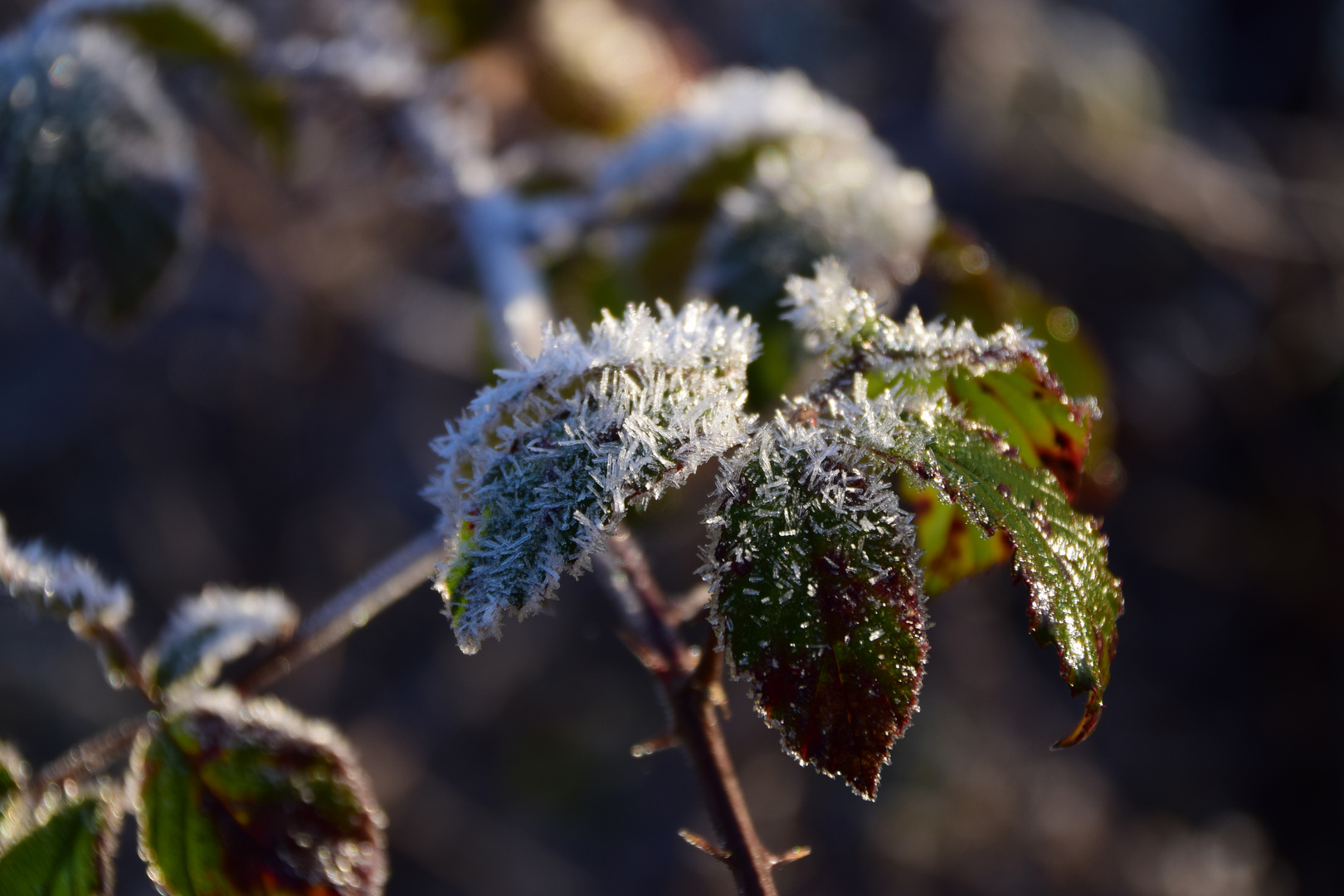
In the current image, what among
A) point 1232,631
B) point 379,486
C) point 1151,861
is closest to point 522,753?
point 379,486

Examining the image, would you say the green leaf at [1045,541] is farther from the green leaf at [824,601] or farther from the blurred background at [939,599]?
the blurred background at [939,599]

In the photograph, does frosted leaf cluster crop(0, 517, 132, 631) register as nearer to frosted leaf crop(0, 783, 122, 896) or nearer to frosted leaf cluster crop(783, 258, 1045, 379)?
frosted leaf crop(0, 783, 122, 896)

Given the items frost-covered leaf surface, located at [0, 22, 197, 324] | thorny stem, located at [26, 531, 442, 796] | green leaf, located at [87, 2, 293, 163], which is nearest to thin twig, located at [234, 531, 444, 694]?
thorny stem, located at [26, 531, 442, 796]

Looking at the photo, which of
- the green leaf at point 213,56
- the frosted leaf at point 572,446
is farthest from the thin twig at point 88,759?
the green leaf at point 213,56

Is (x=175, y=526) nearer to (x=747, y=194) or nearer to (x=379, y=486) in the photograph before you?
(x=379, y=486)

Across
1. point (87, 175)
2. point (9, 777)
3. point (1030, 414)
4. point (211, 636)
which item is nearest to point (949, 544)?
point (1030, 414)

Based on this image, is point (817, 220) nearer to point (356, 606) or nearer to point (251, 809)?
point (356, 606)
